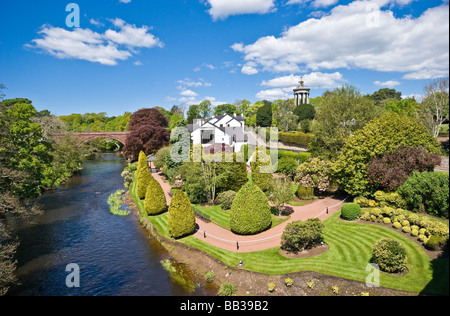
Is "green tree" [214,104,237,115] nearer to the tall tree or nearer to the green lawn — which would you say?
the tall tree

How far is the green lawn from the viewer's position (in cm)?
1335

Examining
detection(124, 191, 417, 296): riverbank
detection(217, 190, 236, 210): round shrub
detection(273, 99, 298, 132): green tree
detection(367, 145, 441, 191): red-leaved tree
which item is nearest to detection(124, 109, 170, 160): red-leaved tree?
detection(217, 190, 236, 210): round shrub

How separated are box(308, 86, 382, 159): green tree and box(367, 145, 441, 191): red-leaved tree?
9258 mm

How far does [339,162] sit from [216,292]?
19.8 m

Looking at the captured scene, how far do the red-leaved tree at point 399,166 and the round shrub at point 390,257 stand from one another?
9716mm

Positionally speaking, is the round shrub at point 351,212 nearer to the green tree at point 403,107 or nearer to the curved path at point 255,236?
the curved path at point 255,236

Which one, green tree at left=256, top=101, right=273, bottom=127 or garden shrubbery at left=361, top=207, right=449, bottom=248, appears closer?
garden shrubbery at left=361, top=207, right=449, bottom=248

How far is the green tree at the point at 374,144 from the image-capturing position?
24.4 meters

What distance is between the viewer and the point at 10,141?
26500 millimetres

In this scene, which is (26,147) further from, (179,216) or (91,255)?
(179,216)

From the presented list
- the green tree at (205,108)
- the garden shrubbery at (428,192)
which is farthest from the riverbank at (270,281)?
the green tree at (205,108)

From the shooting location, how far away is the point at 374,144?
25.0 m

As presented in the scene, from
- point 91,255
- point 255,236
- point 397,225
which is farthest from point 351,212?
point 91,255

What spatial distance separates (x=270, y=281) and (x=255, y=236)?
20.2ft
